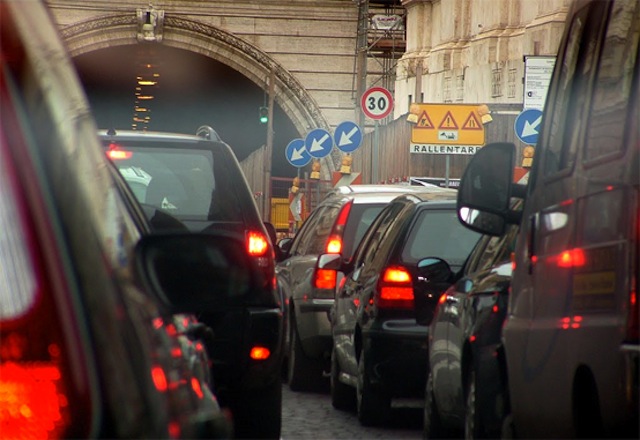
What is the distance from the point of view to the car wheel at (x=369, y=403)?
9.90 m

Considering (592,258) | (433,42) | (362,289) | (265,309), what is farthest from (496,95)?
(592,258)

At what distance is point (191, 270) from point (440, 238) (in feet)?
24.2

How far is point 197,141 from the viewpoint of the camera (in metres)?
8.67

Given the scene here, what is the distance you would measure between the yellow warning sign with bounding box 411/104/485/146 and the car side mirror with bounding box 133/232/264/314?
75.5 feet

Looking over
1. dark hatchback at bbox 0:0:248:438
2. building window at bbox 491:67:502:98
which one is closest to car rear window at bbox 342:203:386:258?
dark hatchback at bbox 0:0:248:438

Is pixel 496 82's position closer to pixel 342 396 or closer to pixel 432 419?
pixel 342 396

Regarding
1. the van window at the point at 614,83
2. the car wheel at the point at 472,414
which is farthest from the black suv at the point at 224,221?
the van window at the point at 614,83

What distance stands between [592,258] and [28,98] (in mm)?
2282

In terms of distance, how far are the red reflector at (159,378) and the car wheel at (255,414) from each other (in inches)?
196

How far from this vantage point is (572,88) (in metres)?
5.28

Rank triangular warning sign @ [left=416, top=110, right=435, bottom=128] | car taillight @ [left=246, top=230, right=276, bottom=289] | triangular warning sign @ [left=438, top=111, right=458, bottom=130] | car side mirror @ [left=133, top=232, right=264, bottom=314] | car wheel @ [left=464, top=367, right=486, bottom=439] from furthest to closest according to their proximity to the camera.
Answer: triangular warning sign @ [left=438, top=111, right=458, bottom=130] → triangular warning sign @ [left=416, top=110, right=435, bottom=128] → car taillight @ [left=246, top=230, right=276, bottom=289] → car wheel @ [left=464, top=367, right=486, bottom=439] → car side mirror @ [left=133, top=232, right=264, bottom=314]

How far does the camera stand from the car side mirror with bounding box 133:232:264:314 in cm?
295

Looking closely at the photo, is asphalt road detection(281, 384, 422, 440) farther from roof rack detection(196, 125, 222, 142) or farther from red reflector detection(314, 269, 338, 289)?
roof rack detection(196, 125, 222, 142)

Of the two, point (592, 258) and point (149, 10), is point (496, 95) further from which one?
point (592, 258)
